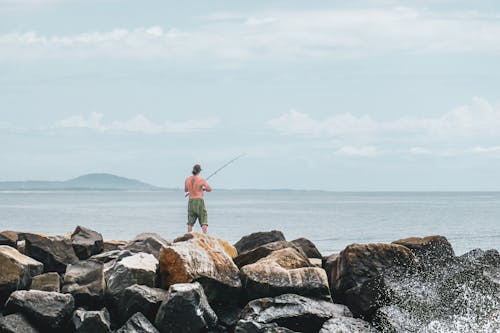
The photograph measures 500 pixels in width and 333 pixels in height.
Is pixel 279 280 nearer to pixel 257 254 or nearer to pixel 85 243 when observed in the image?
pixel 257 254

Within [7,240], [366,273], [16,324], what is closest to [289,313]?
[366,273]

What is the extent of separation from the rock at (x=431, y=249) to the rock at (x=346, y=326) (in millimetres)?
2232

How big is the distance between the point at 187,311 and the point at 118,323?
1.28 meters

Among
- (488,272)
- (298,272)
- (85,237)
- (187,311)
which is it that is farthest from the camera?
(85,237)

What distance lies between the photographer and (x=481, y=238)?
52375 millimetres

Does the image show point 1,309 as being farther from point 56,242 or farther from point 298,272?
point 298,272

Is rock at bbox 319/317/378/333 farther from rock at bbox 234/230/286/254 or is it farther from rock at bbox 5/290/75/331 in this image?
rock at bbox 234/230/286/254

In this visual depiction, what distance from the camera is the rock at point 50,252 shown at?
1536 cm

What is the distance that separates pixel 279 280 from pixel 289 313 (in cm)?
64

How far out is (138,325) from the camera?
1292cm

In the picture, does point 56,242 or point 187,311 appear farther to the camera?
point 56,242

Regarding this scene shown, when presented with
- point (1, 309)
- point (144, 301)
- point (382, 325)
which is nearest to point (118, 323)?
point (144, 301)

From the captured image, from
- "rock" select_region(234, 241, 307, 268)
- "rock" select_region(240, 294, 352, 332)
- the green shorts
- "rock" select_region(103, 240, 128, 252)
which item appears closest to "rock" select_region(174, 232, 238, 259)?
"rock" select_region(234, 241, 307, 268)

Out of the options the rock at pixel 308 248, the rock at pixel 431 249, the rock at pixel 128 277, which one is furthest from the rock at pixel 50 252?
the rock at pixel 431 249
